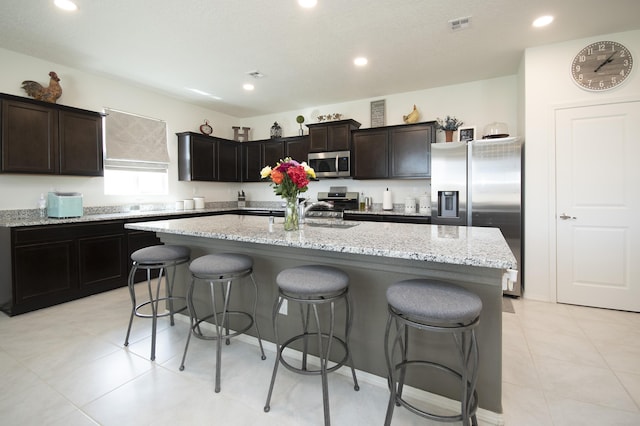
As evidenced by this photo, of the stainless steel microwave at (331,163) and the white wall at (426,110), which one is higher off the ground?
the white wall at (426,110)

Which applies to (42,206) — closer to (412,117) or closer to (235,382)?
(235,382)

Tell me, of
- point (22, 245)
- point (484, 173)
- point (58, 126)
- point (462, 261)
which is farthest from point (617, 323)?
point (58, 126)

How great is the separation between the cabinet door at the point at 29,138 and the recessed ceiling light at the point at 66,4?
4.32 ft

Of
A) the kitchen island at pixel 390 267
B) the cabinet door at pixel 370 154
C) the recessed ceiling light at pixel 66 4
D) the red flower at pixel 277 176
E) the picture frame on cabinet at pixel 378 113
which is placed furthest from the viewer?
the picture frame on cabinet at pixel 378 113

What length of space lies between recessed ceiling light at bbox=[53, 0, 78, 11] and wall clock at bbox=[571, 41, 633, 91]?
15.8ft

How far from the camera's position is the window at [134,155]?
422 cm

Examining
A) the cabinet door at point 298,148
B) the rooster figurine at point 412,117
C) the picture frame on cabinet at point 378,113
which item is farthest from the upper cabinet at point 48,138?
the rooster figurine at point 412,117

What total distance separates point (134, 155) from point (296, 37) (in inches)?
121

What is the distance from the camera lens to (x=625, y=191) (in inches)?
119

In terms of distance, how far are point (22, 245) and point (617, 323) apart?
229 inches

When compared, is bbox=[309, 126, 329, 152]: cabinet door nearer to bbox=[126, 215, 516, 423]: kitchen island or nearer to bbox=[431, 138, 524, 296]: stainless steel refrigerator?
bbox=[431, 138, 524, 296]: stainless steel refrigerator

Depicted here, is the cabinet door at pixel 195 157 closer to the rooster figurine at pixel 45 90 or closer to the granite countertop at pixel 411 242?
the rooster figurine at pixel 45 90

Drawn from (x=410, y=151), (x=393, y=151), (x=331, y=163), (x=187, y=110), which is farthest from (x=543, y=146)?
(x=187, y=110)

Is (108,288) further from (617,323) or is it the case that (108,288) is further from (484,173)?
(617,323)
